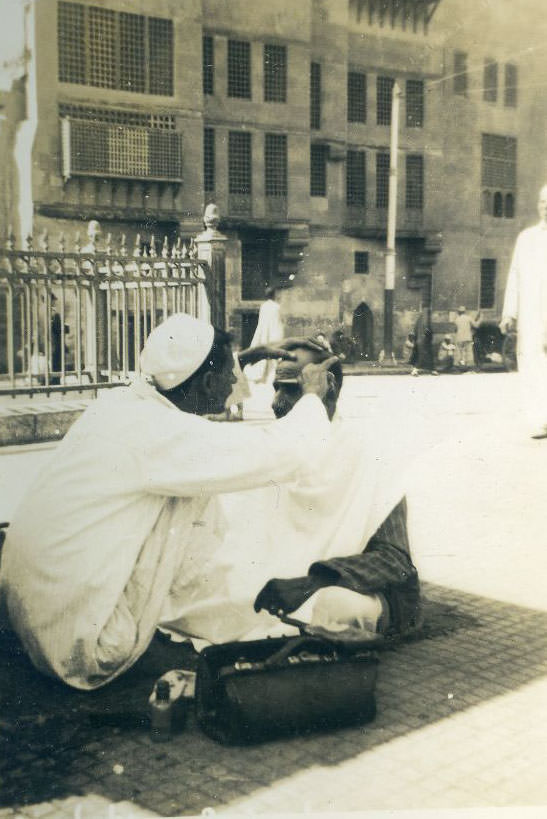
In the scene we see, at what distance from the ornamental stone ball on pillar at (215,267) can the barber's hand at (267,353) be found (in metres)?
2.28

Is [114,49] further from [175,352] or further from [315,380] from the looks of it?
[315,380]

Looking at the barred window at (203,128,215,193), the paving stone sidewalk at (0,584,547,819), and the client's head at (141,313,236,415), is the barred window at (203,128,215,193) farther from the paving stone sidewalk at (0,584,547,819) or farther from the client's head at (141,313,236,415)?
the paving stone sidewalk at (0,584,547,819)

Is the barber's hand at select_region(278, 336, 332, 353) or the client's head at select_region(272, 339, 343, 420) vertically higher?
the barber's hand at select_region(278, 336, 332, 353)

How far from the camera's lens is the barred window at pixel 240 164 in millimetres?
5092

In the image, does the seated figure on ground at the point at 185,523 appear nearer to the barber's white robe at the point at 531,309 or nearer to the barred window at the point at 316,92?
the barred window at the point at 316,92

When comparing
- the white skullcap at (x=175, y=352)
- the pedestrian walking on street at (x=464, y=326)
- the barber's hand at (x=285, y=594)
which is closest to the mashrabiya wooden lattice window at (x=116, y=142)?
the white skullcap at (x=175, y=352)

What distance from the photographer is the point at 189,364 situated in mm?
3287

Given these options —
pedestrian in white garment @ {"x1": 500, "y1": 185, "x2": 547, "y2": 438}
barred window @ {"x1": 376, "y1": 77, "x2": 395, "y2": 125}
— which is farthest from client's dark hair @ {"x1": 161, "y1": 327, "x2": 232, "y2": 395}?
barred window @ {"x1": 376, "y1": 77, "x2": 395, "y2": 125}

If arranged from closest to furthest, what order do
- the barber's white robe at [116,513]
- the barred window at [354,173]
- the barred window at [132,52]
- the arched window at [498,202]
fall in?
the barber's white robe at [116,513] < the barred window at [132,52] < the barred window at [354,173] < the arched window at [498,202]

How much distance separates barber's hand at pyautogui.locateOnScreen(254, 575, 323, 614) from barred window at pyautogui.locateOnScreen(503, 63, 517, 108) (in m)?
4.95

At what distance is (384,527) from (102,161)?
218cm

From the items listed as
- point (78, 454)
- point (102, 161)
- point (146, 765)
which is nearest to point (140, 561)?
point (78, 454)

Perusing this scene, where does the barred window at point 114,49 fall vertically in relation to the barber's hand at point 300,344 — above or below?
above

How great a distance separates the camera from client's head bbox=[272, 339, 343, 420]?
360cm
